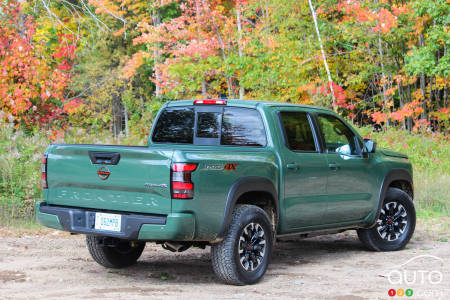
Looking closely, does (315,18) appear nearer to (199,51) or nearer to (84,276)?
(199,51)

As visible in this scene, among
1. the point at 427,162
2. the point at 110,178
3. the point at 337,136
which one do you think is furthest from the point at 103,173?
the point at 427,162

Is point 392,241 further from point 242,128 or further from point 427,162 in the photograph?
point 427,162

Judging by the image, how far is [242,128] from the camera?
23.4 feet

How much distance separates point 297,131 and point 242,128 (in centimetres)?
71

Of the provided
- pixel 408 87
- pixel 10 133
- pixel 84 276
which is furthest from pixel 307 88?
pixel 84 276

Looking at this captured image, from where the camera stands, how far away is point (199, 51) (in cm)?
2467

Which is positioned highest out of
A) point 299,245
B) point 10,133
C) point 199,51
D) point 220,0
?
point 220,0

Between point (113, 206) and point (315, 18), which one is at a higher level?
point (315, 18)

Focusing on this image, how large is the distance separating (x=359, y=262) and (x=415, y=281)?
4.33ft

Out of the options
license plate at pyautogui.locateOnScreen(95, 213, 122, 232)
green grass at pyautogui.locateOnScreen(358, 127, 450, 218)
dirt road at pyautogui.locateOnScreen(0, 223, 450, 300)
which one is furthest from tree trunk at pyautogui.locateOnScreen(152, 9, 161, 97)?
license plate at pyautogui.locateOnScreen(95, 213, 122, 232)

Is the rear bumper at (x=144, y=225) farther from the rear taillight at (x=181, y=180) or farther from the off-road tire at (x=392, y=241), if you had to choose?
the off-road tire at (x=392, y=241)

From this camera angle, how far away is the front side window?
311 inches

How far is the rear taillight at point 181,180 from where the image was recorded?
567 cm

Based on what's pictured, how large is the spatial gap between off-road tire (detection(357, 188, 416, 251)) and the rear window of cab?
2598 millimetres
